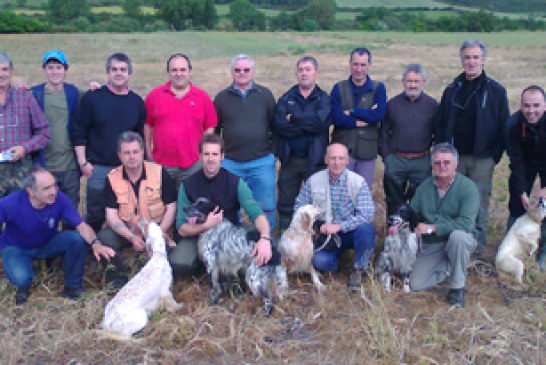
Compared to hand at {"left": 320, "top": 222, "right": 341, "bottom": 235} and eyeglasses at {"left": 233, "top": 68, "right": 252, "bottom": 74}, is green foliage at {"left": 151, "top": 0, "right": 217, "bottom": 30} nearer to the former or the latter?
eyeglasses at {"left": 233, "top": 68, "right": 252, "bottom": 74}

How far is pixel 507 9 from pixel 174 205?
109396mm

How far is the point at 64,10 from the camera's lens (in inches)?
2640

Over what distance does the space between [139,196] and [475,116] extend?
3.61m

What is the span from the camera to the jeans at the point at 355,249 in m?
5.34

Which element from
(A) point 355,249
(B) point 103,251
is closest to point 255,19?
(A) point 355,249

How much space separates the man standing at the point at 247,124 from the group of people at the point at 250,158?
1 cm

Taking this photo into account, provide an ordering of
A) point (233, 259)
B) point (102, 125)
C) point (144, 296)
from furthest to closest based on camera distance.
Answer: point (102, 125), point (233, 259), point (144, 296)

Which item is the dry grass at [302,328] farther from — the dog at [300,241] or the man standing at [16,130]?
the man standing at [16,130]

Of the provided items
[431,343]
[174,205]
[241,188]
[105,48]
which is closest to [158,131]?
[174,205]

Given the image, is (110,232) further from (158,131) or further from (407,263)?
(407,263)

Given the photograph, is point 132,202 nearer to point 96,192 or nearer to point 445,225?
point 96,192

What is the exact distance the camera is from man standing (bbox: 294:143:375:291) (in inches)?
211

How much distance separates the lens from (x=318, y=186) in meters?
5.56

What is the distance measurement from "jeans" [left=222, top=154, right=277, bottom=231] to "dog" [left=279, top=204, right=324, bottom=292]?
42.3 inches
